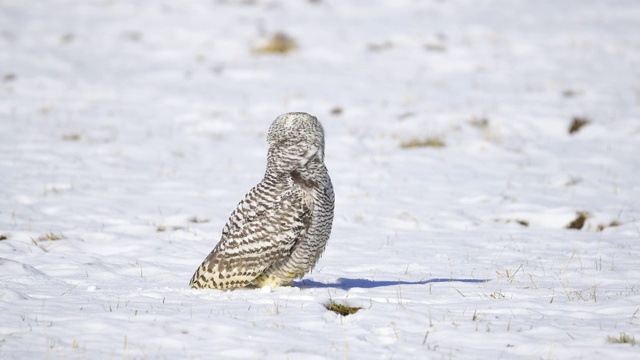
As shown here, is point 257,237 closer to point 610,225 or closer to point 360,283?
point 360,283

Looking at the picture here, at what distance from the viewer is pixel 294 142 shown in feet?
22.2

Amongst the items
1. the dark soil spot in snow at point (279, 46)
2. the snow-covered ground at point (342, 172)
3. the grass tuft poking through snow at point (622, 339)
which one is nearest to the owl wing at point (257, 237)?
the snow-covered ground at point (342, 172)

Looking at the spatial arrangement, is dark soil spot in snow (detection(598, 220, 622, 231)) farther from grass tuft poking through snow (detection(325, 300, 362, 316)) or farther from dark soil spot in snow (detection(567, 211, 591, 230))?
grass tuft poking through snow (detection(325, 300, 362, 316))

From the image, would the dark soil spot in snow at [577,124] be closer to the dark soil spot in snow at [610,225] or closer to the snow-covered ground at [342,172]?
the snow-covered ground at [342,172]

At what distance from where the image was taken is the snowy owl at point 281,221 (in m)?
6.36

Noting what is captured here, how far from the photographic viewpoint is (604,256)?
8594 millimetres

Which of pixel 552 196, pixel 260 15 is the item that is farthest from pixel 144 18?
pixel 552 196

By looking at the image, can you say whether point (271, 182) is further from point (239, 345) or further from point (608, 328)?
point (608, 328)

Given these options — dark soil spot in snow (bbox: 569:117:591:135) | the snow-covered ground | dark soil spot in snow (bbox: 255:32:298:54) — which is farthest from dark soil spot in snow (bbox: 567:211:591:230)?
dark soil spot in snow (bbox: 255:32:298:54)

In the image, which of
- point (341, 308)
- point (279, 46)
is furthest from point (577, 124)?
point (341, 308)

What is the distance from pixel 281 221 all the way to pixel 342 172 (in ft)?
24.4

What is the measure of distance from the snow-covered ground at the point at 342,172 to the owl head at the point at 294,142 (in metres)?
1.17

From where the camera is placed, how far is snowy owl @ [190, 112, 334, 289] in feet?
20.9

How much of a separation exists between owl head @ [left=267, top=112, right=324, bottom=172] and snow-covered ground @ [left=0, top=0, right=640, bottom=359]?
117cm
